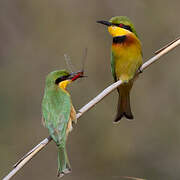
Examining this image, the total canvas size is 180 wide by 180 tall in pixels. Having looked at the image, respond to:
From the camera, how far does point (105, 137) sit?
5379 millimetres

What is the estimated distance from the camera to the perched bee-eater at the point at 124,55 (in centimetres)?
395

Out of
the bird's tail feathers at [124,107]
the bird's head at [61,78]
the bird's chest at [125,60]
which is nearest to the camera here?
the bird's head at [61,78]

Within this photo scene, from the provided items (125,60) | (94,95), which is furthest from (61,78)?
(94,95)

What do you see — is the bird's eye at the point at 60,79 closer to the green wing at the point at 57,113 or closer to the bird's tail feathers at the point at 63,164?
the green wing at the point at 57,113

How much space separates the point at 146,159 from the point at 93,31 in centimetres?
169

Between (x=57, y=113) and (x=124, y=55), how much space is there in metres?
0.98

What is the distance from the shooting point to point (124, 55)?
13.2 feet

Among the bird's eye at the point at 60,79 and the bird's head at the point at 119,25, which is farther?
the bird's head at the point at 119,25

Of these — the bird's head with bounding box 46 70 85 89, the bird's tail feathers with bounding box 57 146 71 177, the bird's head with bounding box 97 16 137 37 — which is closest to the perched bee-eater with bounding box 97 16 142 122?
the bird's head with bounding box 97 16 137 37

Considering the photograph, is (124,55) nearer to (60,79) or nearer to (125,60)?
(125,60)

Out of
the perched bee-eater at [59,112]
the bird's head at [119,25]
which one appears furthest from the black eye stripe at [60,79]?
the bird's head at [119,25]

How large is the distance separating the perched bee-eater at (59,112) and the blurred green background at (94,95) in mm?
1648

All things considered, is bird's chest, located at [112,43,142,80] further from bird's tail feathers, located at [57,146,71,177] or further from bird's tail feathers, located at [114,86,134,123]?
bird's tail feathers, located at [57,146,71,177]

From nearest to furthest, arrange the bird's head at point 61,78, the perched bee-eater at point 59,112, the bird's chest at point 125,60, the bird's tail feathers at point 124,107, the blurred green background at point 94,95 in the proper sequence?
the perched bee-eater at point 59,112
the bird's head at point 61,78
the bird's chest at point 125,60
the bird's tail feathers at point 124,107
the blurred green background at point 94,95
